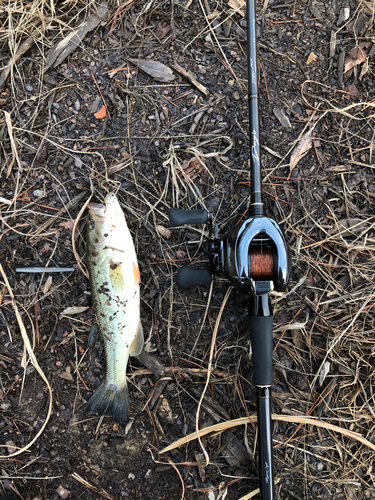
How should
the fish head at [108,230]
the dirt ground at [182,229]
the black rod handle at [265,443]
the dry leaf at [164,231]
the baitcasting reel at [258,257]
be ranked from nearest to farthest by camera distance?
the baitcasting reel at [258,257] < the black rod handle at [265,443] < the fish head at [108,230] < the dirt ground at [182,229] < the dry leaf at [164,231]

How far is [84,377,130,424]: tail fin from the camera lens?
2412 mm

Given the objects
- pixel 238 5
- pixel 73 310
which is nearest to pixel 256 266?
pixel 73 310

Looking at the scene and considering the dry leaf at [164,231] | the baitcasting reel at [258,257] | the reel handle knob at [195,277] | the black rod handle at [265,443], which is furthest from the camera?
the dry leaf at [164,231]

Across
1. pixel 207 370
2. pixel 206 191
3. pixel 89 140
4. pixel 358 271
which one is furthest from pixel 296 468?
pixel 89 140

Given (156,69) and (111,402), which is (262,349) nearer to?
(111,402)

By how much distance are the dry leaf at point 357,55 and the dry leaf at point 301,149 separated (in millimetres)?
613

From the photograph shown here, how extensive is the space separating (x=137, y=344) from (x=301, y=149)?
1916 millimetres

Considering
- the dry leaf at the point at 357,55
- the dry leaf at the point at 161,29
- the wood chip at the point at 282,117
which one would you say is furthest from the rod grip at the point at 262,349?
the dry leaf at the point at 161,29

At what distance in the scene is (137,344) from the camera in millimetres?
2438

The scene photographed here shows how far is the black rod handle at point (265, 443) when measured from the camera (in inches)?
79.9

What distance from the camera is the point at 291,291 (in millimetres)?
2451

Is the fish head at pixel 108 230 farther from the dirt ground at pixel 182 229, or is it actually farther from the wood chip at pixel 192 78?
the wood chip at pixel 192 78

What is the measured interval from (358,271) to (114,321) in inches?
72.2

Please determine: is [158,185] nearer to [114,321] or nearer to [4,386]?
[114,321]
